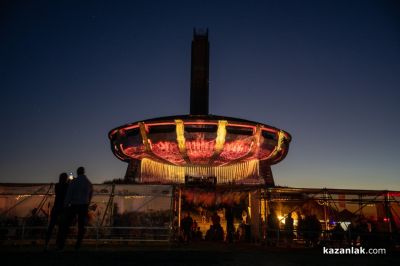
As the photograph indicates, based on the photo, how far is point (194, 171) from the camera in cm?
A: 2669

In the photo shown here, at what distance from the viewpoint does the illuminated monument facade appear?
24766 mm

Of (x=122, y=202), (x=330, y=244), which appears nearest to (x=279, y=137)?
(x=330, y=244)

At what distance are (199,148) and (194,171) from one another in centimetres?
211

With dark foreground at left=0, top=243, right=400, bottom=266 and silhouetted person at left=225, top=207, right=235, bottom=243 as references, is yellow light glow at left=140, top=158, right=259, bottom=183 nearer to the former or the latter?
silhouetted person at left=225, top=207, right=235, bottom=243

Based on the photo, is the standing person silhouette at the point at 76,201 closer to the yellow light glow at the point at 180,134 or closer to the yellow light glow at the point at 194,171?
the yellow light glow at the point at 180,134

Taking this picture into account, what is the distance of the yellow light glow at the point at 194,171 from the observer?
26594 millimetres

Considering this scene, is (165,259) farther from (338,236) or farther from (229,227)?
(338,236)

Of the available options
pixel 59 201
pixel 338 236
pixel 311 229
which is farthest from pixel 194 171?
pixel 59 201

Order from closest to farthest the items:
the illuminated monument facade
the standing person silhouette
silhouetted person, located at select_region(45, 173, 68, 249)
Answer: the standing person silhouette, silhouetted person, located at select_region(45, 173, 68, 249), the illuminated monument facade

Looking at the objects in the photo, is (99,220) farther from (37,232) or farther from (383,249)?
(383,249)

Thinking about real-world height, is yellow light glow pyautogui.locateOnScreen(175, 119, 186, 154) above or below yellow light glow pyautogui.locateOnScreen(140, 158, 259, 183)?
above

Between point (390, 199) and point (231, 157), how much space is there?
13458mm

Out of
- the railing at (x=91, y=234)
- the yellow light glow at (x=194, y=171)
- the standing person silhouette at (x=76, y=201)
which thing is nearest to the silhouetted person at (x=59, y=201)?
the standing person silhouette at (x=76, y=201)

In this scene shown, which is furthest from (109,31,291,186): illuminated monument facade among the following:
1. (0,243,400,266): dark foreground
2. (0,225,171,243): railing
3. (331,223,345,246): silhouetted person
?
(0,243,400,266): dark foreground
